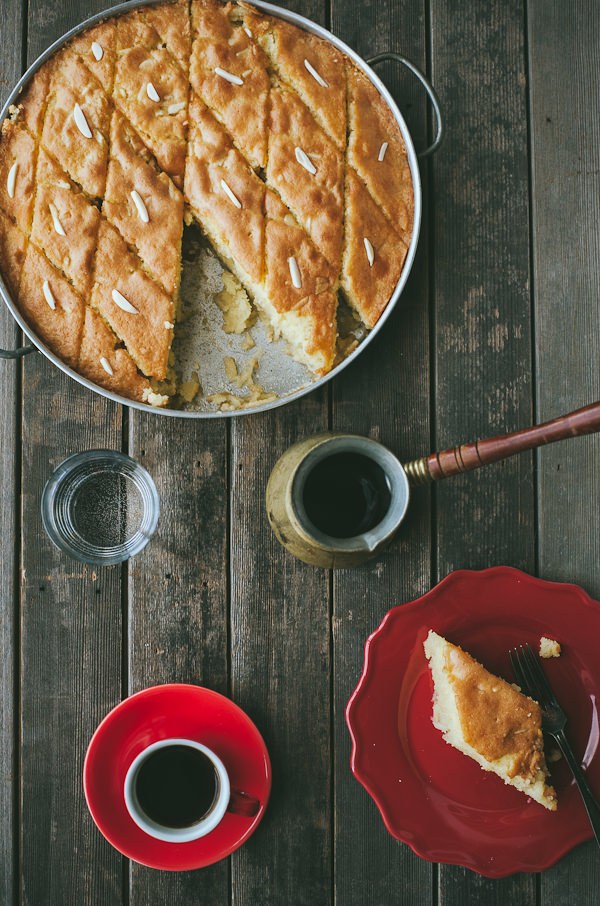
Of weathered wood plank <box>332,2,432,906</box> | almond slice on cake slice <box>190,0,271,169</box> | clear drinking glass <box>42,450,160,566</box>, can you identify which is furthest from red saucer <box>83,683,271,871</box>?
almond slice on cake slice <box>190,0,271,169</box>

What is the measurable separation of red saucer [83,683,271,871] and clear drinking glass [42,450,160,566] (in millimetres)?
326

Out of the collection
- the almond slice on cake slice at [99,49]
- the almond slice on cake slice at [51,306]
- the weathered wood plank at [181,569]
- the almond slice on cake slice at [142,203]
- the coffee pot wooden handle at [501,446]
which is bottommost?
the weathered wood plank at [181,569]

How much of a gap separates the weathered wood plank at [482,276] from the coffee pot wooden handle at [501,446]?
234 mm

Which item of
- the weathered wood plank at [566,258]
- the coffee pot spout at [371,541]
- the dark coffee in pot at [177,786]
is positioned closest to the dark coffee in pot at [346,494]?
the coffee pot spout at [371,541]

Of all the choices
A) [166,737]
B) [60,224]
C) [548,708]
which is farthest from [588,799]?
[60,224]

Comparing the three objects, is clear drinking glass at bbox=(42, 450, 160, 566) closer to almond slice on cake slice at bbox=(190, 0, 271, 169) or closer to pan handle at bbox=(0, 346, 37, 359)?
pan handle at bbox=(0, 346, 37, 359)

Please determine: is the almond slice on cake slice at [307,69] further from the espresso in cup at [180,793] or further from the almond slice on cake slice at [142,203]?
the espresso in cup at [180,793]

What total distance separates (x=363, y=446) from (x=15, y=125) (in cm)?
97

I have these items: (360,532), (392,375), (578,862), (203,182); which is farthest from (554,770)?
(203,182)

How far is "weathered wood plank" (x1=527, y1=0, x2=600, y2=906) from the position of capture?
1521 mm

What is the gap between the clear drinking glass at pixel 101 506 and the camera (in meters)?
1.43

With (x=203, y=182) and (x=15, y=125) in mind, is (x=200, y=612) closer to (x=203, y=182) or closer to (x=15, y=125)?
(x=203, y=182)

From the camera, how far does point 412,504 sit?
1.52 m

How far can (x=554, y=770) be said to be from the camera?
142 cm
